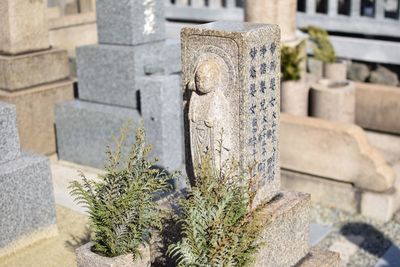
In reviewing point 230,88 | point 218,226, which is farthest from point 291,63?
point 218,226

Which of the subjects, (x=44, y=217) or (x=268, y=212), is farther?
(x=44, y=217)

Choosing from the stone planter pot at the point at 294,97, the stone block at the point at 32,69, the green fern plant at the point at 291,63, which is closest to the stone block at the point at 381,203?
the stone planter pot at the point at 294,97

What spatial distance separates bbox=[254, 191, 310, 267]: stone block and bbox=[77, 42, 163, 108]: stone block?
8.99 ft

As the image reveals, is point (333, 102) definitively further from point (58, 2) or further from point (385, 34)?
point (58, 2)

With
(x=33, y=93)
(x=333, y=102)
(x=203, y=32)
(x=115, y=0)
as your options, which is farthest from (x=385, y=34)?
(x=203, y=32)

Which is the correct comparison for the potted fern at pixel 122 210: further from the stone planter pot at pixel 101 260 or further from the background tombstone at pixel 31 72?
the background tombstone at pixel 31 72

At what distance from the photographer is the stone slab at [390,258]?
248 inches

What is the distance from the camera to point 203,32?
178 inches

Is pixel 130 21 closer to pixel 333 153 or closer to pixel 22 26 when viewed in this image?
pixel 22 26

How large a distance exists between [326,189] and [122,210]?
3591 millimetres

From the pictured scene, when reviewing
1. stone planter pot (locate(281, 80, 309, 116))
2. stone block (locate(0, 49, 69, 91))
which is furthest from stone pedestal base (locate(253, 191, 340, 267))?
stone block (locate(0, 49, 69, 91))

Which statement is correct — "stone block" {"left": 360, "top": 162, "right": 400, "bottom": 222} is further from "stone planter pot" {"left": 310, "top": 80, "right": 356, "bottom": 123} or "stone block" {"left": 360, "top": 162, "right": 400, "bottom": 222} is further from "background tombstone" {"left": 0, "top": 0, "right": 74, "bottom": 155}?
"background tombstone" {"left": 0, "top": 0, "right": 74, "bottom": 155}

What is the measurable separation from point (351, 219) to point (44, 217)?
3311 mm

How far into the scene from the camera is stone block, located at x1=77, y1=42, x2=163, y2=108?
7.30 m
